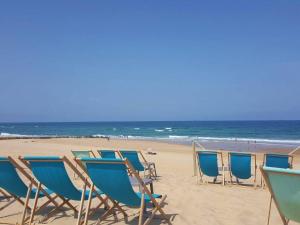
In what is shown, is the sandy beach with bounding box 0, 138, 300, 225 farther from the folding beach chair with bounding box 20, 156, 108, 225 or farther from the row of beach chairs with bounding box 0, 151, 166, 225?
the folding beach chair with bounding box 20, 156, 108, 225

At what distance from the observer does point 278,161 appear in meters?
7.28

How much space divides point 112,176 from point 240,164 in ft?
14.1

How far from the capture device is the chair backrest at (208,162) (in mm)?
7879

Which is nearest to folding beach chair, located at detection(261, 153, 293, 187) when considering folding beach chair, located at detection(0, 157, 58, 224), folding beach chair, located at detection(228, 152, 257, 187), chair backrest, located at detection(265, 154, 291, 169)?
chair backrest, located at detection(265, 154, 291, 169)

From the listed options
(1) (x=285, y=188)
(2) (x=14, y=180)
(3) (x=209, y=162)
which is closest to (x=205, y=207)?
(3) (x=209, y=162)

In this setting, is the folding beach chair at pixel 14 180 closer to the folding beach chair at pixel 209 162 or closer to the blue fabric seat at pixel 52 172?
the blue fabric seat at pixel 52 172

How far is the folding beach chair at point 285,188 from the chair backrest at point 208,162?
4.41 m

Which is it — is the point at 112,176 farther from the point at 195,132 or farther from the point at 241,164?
the point at 195,132

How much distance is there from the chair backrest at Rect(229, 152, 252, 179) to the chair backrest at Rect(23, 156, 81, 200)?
4168mm

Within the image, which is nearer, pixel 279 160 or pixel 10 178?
pixel 10 178

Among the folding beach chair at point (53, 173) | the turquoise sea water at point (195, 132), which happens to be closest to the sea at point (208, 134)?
the turquoise sea water at point (195, 132)

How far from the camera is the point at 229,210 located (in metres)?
5.44

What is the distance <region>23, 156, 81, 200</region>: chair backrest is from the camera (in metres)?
4.41

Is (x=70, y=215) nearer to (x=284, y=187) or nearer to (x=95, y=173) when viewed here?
(x=95, y=173)
